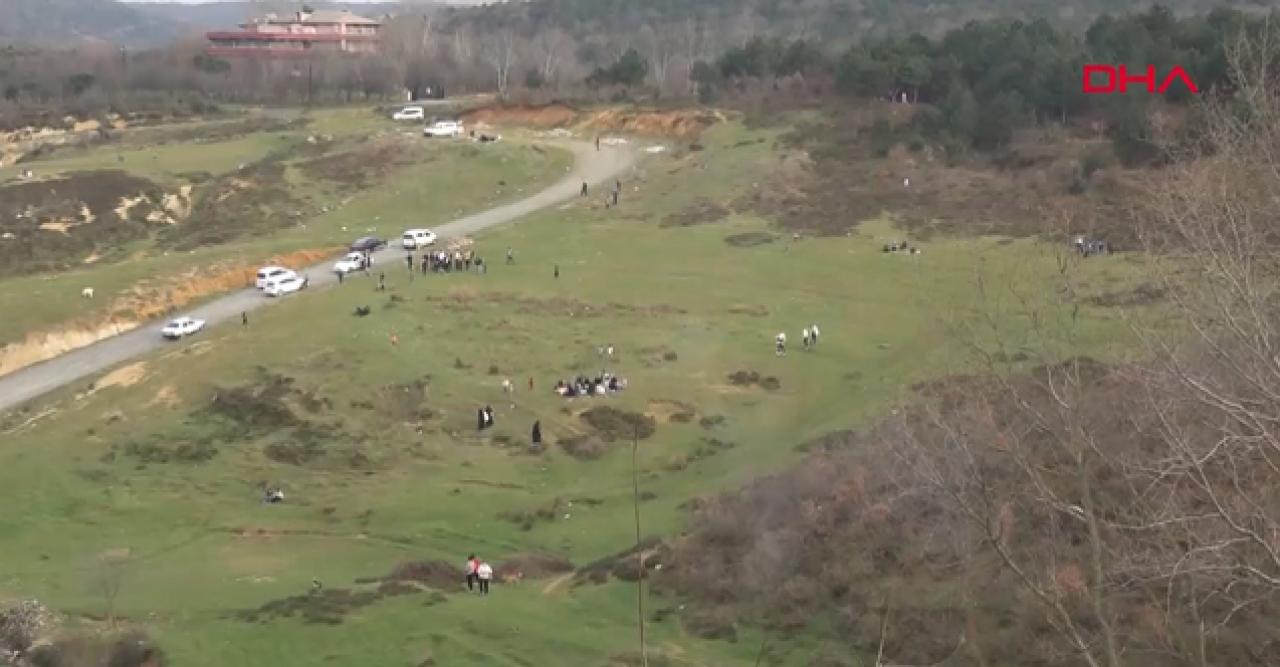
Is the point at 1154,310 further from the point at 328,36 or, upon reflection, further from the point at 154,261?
the point at 328,36

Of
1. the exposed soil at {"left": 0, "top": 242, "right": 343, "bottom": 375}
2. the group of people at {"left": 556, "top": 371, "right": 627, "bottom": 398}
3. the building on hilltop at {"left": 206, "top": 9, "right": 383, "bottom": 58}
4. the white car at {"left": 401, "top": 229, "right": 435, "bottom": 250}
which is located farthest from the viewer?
the building on hilltop at {"left": 206, "top": 9, "right": 383, "bottom": 58}

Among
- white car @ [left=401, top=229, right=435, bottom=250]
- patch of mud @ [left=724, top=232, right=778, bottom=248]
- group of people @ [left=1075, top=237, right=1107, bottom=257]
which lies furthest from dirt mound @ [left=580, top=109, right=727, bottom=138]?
group of people @ [left=1075, top=237, right=1107, bottom=257]

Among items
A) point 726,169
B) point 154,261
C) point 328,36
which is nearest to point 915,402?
point 154,261

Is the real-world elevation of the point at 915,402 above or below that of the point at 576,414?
above

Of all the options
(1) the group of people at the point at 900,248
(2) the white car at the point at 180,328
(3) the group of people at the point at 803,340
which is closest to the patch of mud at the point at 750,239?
(1) the group of people at the point at 900,248

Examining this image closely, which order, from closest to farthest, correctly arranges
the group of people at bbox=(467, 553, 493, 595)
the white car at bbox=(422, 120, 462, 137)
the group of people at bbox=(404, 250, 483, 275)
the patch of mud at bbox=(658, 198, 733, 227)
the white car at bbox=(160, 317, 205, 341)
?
the group of people at bbox=(467, 553, 493, 595) → the white car at bbox=(160, 317, 205, 341) → the group of people at bbox=(404, 250, 483, 275) → the patch of mud at bbox=(658, 198, 733, 227) → the white car at bbox=(422, 120, 462, 137)

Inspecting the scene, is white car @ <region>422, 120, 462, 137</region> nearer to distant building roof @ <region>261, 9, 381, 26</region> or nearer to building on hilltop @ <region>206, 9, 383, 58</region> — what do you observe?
building on hilltop @ <region>206, 9, 383, 58</region>

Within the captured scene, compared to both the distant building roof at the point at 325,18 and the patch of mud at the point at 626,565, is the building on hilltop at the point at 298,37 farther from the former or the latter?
the patch of mud at the point at 626,565
